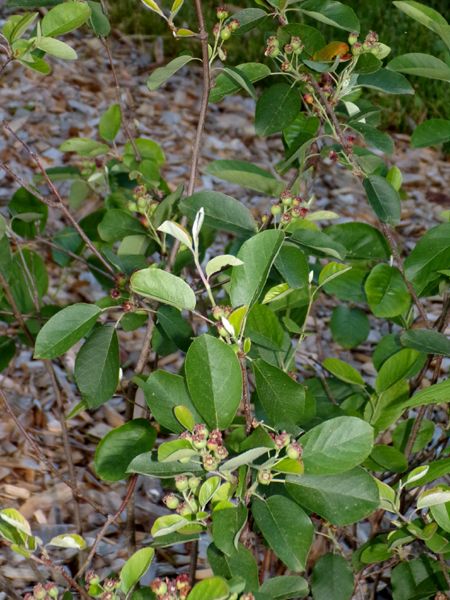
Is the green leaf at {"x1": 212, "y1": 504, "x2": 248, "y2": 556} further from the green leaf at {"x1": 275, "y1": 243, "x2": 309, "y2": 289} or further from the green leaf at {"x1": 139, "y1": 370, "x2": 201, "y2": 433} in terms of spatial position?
the green leaf at {"x1": 275, "y1": 243, "x2": 309, "y2": 289}

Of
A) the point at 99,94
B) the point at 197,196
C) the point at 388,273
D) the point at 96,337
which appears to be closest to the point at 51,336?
the point at 96,337

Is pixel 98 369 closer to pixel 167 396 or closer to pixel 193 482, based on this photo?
pixel 167 396

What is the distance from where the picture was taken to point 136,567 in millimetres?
834

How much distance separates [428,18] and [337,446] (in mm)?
581

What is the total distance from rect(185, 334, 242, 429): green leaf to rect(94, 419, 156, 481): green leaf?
0.24 meters

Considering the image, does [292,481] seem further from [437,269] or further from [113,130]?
[113,130]

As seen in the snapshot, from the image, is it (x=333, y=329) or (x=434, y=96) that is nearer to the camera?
(x=333, y=329)

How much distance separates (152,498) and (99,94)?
2.39 metres

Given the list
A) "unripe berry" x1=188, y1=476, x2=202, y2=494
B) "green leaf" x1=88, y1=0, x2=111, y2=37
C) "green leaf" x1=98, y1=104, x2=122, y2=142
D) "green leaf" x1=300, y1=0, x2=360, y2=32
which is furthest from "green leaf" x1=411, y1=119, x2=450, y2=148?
"unripe berry" x1=188, y1=476, x2=202, y2=494

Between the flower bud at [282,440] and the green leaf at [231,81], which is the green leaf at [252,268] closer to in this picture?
the flower bud at [282,440]

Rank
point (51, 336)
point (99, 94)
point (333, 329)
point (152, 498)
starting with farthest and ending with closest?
point (99, 94)
point (152, 498)
point (333, 329)
point (51, 336)

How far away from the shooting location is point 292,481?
0.87m

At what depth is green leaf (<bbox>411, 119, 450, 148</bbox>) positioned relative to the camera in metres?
1.30

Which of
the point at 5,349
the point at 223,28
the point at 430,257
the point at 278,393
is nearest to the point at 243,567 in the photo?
the point at 278,393
